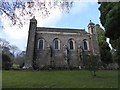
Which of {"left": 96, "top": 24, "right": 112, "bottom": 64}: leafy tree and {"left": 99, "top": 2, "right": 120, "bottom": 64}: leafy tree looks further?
{"left": 96, "top": 24, "right": 112, "bottom": 64}: leafy tree

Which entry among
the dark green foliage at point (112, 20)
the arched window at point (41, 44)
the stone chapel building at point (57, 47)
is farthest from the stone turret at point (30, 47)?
the dark green foliage at point (112, 20)

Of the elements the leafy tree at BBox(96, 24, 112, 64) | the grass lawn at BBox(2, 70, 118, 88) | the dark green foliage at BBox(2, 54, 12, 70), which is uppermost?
the leafy tree at BBox(96, 24, 112, 64)

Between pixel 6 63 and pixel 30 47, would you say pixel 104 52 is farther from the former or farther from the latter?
pixel 6 63

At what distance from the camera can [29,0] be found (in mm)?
8836

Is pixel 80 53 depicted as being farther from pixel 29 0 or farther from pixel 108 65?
pixel 29 0

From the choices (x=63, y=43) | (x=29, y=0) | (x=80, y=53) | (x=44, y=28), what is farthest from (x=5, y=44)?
(x=29, y=0)

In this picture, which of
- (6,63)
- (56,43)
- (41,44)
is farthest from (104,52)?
(6,63)

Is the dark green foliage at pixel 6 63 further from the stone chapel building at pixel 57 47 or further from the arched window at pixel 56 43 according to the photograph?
the arched window at pixel 56 43

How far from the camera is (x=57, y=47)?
4006cm

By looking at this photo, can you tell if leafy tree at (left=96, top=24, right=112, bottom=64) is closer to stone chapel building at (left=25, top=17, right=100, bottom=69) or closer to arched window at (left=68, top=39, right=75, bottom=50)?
stone chapel building at (left=25, top=17, right=100, bottom=69)

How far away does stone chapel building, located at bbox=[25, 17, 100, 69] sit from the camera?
37.8 metres

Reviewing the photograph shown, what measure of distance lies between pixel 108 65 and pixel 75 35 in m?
10.9

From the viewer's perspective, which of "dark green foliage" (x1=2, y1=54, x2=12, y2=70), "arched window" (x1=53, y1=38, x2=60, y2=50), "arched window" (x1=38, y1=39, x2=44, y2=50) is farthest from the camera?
"arched window" (x1=53, y1=38, x2=60, y2=50)

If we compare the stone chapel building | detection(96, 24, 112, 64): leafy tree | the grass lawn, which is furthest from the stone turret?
detection(96, 24, 112, 64): leafy tree
